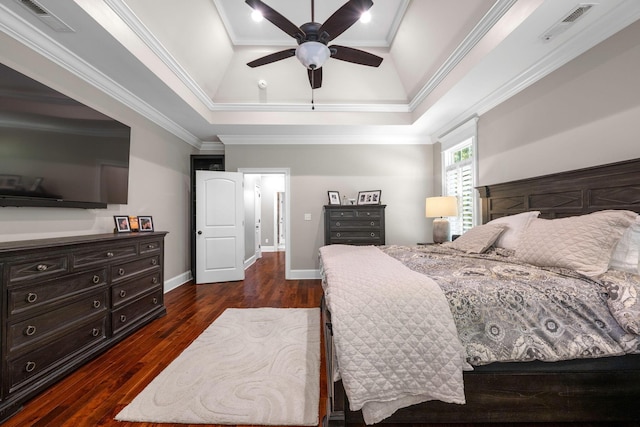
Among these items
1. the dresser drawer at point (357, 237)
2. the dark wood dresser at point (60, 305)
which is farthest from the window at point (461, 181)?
the dark wood dresser at point (60, 305)

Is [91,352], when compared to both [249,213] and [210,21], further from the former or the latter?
[249,213]

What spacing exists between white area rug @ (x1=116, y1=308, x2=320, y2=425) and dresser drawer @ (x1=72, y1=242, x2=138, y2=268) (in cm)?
106

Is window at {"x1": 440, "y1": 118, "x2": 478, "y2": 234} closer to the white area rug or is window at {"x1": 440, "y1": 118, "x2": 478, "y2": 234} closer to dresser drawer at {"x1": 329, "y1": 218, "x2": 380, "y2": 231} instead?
dresser drawer at {"x1": 329, "y1": 218, "x2": 380, "y2": 231}

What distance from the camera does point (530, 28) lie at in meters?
1.98

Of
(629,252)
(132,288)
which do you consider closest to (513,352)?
(629,252)

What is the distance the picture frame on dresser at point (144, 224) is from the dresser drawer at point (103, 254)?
1.99ft

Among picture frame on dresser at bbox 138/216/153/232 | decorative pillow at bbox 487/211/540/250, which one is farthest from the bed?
picture frame on dresser at bbox 138/216/153/232

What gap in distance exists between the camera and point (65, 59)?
7.39 feet

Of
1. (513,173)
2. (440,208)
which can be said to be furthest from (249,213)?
(513,173)

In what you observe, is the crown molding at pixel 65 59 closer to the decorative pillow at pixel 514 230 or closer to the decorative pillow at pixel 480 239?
the decorative pillow at pixel 480 239

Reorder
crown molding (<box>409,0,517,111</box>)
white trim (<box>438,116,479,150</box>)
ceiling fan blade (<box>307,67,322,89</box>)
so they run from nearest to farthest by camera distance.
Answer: crown molding (<box>409,0,517,111</box>), ceiling fan blade (<box>307,67,322,89</box>), white trim (<box>438,116,479,150</box>)

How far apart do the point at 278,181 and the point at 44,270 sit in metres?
6.80

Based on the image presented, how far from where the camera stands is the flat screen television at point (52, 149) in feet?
5.87

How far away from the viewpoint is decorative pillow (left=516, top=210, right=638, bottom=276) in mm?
1465
